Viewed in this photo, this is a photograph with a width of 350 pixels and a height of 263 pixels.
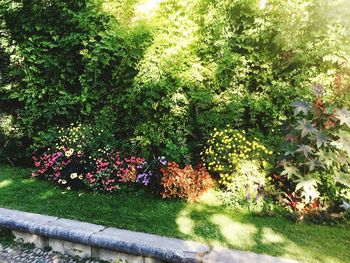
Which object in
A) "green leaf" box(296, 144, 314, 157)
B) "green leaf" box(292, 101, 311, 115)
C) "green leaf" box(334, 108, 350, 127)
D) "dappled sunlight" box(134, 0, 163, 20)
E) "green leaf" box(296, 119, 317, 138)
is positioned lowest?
"green leaf" box(296, 144, 314, 157)

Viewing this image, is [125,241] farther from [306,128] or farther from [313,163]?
[306,128]

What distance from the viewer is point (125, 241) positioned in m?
3.90

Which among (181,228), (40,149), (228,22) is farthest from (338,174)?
(40,149)

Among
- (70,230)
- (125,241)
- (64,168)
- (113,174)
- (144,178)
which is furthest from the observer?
(64,168)

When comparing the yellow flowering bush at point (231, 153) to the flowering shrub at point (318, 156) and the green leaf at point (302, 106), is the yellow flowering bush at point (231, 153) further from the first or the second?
the green leaf at point (302, 106)

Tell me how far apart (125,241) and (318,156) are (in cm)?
269

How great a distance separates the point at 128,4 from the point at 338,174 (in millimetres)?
4765

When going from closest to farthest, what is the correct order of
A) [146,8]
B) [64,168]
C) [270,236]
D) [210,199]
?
[270,236] → [210,199] → [64,168] → [146,8]

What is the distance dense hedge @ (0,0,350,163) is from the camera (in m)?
5.68

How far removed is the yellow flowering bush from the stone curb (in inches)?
64.9

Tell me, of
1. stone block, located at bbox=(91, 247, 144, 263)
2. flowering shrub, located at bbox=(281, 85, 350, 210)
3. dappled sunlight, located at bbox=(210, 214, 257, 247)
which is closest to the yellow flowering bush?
flowering shrub, located at bbox=(281, 85, 350, 210)

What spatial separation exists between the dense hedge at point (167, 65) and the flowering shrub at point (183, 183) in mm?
614

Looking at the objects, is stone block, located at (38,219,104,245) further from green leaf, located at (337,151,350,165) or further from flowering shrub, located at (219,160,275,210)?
green leaf, located at (337,151,350,165)

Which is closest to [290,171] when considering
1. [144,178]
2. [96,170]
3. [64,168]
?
[144,178]
